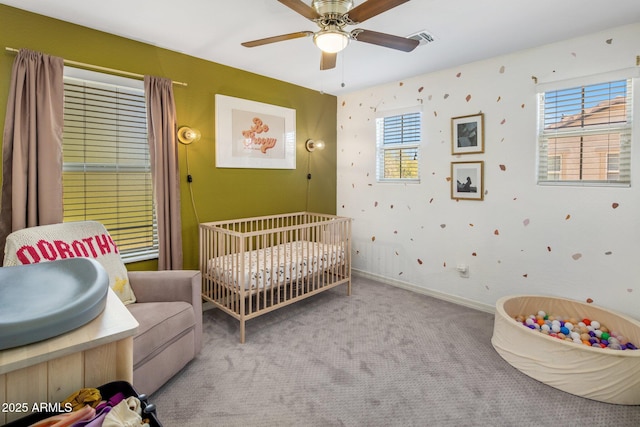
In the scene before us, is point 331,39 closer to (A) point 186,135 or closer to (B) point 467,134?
(A) point 186,135

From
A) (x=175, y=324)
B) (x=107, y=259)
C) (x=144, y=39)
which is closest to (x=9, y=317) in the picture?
(x=175, y=324)

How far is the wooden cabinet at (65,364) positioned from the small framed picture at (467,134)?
316cm

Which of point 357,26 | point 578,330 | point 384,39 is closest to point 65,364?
point 384,39

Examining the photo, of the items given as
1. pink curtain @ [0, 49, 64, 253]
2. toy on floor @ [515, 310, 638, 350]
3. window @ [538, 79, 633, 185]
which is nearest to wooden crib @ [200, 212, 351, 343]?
pink curtain @ [0, 49, 64, 253]

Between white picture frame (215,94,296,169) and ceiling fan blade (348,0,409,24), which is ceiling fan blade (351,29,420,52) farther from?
white picture frame (215,94,296,169)

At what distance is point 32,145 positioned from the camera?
212cm

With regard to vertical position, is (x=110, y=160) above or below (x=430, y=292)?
above

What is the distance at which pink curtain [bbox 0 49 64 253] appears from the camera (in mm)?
2078

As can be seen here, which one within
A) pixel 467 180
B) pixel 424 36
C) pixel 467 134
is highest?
pixel 424 36

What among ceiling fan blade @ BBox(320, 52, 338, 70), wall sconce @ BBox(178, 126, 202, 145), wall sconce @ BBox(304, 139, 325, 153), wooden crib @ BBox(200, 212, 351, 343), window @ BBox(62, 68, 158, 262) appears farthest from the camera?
wall sconce @ BBox(304, 139, 325, 153)

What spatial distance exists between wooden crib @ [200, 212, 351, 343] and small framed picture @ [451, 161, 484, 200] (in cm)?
114

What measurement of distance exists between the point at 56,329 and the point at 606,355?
2561mm

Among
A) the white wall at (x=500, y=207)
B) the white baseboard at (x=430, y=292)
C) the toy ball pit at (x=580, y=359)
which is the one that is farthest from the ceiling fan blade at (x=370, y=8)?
the white baseboard at (x=430, y=292)

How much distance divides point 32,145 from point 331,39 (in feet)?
6.56
